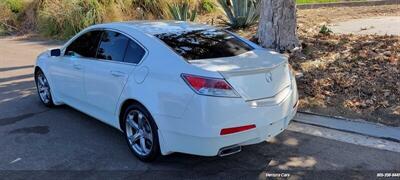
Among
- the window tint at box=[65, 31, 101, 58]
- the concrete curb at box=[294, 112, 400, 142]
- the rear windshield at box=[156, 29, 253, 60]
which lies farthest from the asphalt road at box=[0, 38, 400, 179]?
the rear windshield at box=[156, 29, 253, 60]

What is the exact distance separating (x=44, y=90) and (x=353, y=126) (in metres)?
4.58

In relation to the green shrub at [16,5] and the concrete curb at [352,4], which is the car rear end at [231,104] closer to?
the concrete curb at [352,4]

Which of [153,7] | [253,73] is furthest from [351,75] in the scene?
[153,7]

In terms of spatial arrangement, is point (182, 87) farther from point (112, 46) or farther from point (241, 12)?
point (241, 12)

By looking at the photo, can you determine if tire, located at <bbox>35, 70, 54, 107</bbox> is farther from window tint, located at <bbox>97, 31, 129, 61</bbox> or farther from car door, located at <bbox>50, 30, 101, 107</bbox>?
window tint, located at <bbox>97, 31, 129, 61</bbox>

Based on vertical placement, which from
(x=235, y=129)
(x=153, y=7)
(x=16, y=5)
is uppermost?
(x=16, y=5)

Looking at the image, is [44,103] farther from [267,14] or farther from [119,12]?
[119,12]

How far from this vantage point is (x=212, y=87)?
4.04 metres

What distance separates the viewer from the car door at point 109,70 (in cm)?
486

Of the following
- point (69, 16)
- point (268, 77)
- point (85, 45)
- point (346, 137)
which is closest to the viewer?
point (268, 77)

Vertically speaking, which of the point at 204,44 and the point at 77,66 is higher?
the point at 204,44

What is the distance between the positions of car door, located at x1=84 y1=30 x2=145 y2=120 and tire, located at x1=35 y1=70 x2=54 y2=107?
1.57 meters

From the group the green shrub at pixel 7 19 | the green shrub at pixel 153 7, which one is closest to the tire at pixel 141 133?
the green shrub at pixel 153 7

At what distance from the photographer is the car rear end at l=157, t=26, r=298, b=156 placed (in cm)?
402
